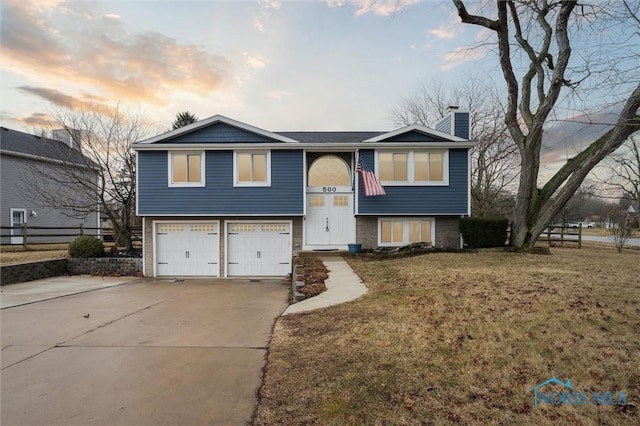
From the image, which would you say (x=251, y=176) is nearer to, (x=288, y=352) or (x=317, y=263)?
(x=317, y=263)

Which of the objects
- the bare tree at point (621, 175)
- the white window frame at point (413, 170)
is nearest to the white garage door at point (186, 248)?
the white window frame at point (413, 170)

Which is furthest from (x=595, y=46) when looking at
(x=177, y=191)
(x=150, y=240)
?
(x=150, y=240)

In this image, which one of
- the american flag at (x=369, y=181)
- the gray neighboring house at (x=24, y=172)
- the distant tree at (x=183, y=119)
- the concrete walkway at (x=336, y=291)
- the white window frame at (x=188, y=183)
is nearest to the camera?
the concrete walkway at (x=336, y=291)

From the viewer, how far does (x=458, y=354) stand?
4113 millimetres

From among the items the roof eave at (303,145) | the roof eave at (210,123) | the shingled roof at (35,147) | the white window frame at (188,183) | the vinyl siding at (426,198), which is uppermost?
the shingled roof at (35,147)

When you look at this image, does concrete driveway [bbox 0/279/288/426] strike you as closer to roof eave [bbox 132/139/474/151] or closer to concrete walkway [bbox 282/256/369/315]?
concrete walkway [bbox 282/256/369/315]

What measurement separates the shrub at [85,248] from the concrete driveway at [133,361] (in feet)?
19.7

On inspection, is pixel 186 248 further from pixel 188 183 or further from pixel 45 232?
pixel 45 232

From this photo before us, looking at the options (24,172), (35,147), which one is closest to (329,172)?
(24,172)

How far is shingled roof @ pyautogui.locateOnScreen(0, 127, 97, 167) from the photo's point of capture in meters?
19.6

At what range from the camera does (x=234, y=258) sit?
45.5ft

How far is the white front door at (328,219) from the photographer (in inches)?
537

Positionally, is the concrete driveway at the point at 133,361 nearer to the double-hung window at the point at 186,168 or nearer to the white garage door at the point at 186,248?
the white garage door at the point at 186,248

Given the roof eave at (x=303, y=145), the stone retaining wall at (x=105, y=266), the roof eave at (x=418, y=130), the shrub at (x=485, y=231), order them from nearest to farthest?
1. the shrub at (x=485, y=231)
2. the roof eave at (x=303, y=145)
3. the roof eave at (x=418, y=130)
4. the stone retaining wall at (x=105, y=266)
